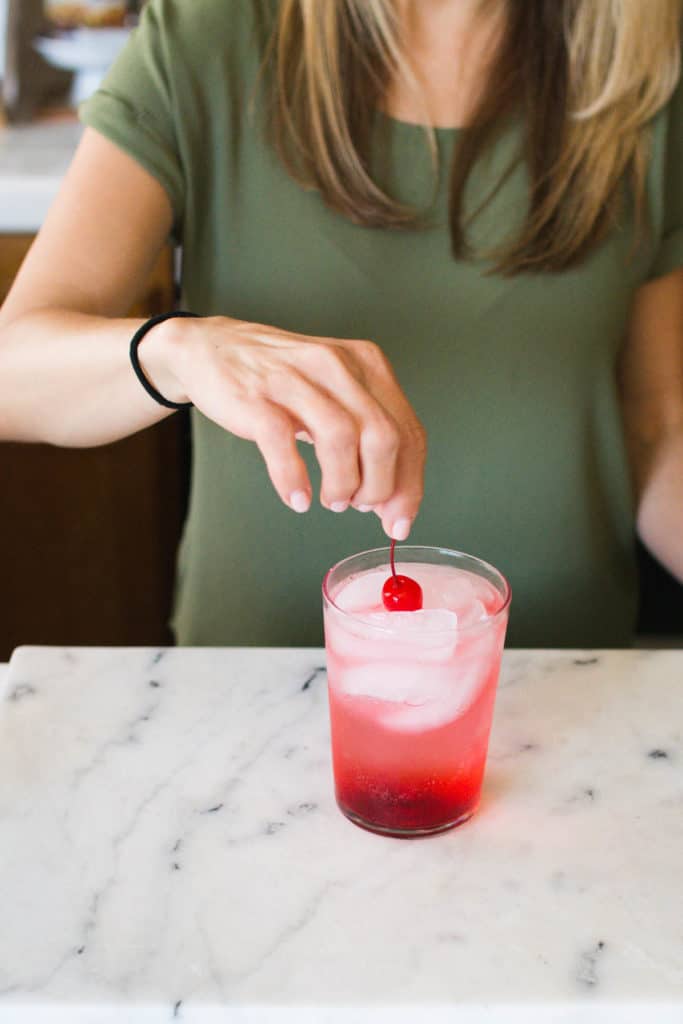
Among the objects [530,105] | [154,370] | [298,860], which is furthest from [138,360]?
[530,105]

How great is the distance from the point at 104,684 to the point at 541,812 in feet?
1.01

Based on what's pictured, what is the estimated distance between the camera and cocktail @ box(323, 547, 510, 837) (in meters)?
0.59

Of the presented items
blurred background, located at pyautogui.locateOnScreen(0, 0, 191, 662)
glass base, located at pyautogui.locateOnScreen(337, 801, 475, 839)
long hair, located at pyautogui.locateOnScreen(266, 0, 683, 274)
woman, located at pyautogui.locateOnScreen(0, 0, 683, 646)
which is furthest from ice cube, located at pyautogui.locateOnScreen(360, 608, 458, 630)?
blurred background, located at pyautogui.locateOnScreen(0, 0, 191, 662)

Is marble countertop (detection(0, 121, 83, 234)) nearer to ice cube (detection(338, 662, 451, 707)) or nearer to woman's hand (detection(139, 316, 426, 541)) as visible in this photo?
woman's hand (detection(139, 316, 426, 541))

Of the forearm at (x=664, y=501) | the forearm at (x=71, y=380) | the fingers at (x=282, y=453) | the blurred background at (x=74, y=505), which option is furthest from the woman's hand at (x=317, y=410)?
the blurred background at (x=74, y=505)

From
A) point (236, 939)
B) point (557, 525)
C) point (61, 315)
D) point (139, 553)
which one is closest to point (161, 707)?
point (236, 939)

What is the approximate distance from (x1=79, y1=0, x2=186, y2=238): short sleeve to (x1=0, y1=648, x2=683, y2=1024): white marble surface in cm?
47

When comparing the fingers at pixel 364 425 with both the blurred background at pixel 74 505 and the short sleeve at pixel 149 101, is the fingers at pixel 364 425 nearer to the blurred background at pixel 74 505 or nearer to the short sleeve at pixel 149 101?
the short sleeve at pixel 149 101

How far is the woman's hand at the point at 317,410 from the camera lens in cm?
62

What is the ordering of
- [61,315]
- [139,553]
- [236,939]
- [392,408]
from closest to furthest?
1. [236,939]
2. [392,408]
3. [61,315]
4. [139,553]

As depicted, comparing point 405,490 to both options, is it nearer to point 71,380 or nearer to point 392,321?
point 71,380

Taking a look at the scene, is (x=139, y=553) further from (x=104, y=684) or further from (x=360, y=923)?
(x=360, y=923)

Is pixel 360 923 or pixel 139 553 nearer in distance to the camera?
pixel 360 923

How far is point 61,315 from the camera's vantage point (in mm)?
889
